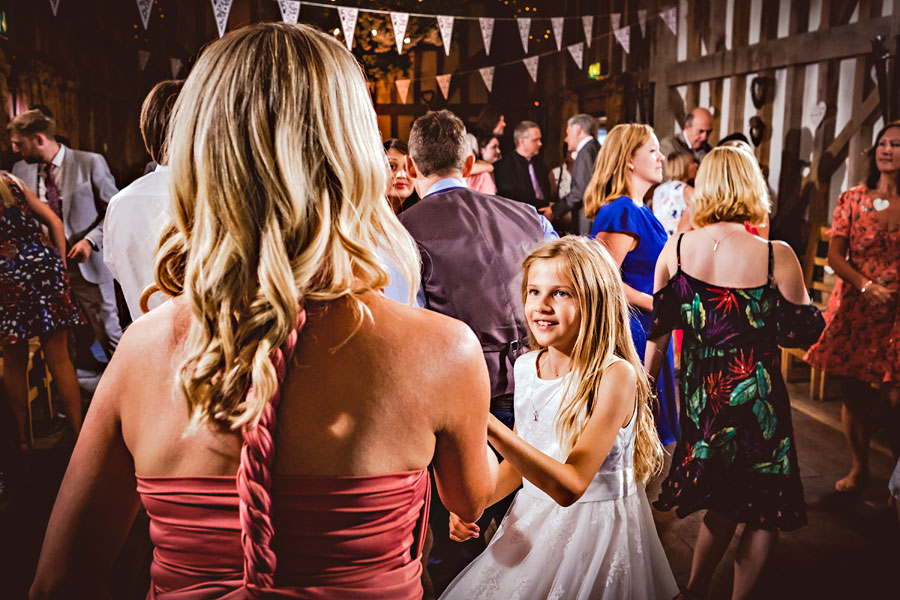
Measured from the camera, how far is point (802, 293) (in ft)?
6.60

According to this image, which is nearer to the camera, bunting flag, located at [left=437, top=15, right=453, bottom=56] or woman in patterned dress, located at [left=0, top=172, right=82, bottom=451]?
woman in patterned dress, located at [left=0, top=172, right=82, bottom=451]

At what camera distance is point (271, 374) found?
2.14 ft

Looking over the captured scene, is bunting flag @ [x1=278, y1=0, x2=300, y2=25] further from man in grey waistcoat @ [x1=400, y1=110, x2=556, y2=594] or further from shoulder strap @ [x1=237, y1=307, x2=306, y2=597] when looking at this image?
shoulder strap @ [x1=237, y1=307, x2=306, y2=597]

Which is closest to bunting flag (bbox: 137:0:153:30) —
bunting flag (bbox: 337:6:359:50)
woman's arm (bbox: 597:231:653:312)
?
bunting flag (bbox: 337:6:359:50)

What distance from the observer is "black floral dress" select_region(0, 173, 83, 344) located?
2719mm

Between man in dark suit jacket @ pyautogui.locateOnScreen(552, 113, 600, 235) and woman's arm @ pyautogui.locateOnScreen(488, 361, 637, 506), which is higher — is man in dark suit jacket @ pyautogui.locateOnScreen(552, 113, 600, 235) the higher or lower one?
Answer: the higher one

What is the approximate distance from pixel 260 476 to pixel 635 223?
2021 mm

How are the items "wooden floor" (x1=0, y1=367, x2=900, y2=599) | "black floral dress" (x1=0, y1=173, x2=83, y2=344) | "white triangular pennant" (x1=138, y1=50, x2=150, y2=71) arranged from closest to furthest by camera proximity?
"wooden floor" (x1=0, y1=367, x2=900, y2=599) < "black floral dress" (x1=0, y1=173, x2=83, y2=344) < "white triangular pennant" (x1=138, y1=50, x2=150, y2=71)

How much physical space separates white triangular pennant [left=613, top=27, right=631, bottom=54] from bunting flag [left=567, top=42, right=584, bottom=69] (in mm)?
261

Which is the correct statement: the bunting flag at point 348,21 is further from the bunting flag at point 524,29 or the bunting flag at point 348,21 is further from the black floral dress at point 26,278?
the black floral dress at point 26,278

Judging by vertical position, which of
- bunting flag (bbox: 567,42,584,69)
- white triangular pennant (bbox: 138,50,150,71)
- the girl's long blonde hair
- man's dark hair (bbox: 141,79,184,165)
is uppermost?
bunting flag (bbox: 567,42,584,69)

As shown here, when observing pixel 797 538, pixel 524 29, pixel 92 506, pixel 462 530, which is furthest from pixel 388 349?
pixel 524 29

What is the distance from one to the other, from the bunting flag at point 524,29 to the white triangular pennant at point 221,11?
183cm

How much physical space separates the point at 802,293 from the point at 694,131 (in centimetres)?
284
